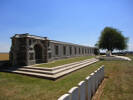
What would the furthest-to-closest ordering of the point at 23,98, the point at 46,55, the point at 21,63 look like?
→ the point at 46,55, the point at 21,63, the point at 23,98

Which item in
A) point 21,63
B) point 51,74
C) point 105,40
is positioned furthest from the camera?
point 105,40

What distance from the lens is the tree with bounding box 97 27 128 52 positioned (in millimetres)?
33784

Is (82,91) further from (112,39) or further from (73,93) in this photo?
(112,39)

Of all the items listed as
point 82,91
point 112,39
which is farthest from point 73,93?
point 112,39

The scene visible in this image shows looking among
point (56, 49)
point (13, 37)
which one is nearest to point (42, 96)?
point (13, 37)

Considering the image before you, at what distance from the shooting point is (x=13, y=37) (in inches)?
471

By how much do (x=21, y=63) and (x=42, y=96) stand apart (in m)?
7.86

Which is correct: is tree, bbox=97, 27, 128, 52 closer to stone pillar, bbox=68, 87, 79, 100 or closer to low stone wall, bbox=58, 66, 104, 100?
low stone wall, bbox=58, 66, 104, 100

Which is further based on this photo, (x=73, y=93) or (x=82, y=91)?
(x=82, y=91)

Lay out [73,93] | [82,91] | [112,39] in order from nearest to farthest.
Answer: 1. [73,93]
2. [82,91]
3. [112,39]

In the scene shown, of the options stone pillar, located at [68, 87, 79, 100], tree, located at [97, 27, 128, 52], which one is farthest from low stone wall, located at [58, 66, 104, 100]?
tree, located at [97, 27, 128, 52]

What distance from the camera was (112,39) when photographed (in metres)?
33.8

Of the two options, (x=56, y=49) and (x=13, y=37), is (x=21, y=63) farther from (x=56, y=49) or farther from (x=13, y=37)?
(x=56, y=49)

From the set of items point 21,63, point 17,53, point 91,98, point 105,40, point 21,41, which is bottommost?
point 91,98
